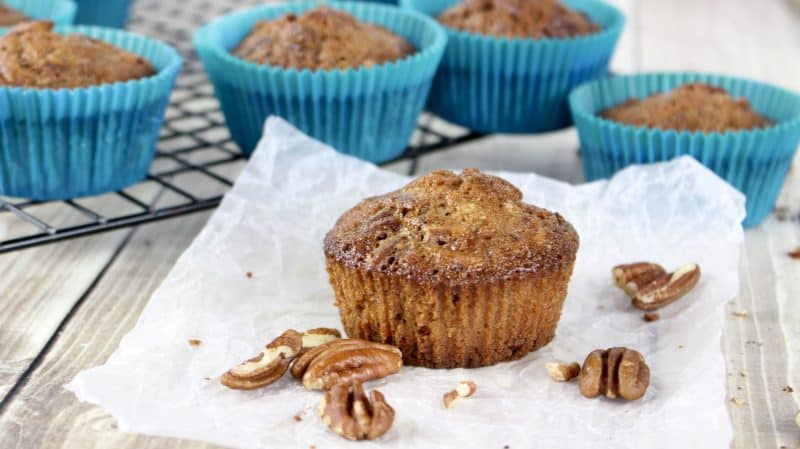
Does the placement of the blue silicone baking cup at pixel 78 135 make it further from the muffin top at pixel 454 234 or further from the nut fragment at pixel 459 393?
the nut fragment at pixel 459 393

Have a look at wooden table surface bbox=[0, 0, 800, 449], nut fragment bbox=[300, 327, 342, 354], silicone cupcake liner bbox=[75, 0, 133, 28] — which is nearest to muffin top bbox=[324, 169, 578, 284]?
nut fragment bbox=[300, 327, 342, 354]

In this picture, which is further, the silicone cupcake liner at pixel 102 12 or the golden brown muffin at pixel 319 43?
the silicone cupcake liner at pixel 102 12

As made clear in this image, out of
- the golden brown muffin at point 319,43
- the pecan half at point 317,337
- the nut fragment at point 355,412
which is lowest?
the pecan half at point 317,337

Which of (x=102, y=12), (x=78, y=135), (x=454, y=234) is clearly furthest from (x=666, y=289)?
(x=102, y=12)

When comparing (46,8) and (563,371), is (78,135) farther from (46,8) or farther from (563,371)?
(563,371)

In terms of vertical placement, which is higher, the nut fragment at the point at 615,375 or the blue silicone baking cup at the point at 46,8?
the blue silicone baking cup at the point at 46,8

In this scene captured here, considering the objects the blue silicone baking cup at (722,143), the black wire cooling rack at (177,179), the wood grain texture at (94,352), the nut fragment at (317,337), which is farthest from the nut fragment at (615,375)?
the black wire cooling rack at (177,179)
